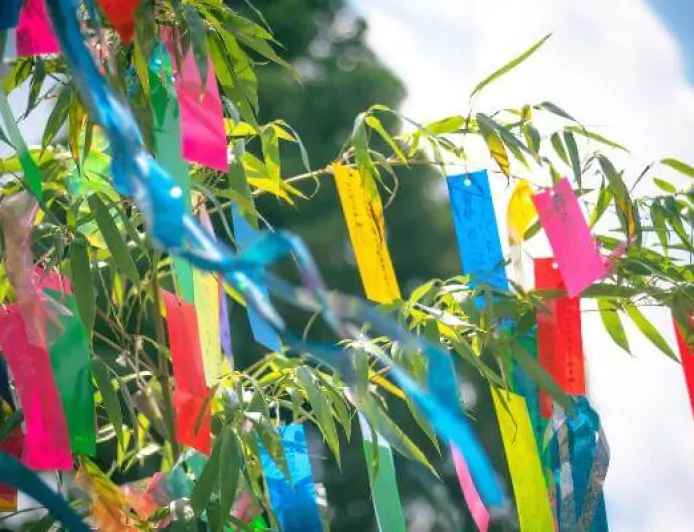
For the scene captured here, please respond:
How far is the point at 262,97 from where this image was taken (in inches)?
213

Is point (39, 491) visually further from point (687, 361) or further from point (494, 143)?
point (687, 361)

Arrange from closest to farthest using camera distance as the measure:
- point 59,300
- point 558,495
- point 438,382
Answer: point 438,382, point 59,300, point 558,495

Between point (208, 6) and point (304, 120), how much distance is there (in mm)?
4498

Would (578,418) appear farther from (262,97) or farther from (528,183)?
(262,97)

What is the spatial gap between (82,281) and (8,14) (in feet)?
0.97

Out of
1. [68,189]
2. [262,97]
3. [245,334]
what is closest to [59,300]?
[68,189]

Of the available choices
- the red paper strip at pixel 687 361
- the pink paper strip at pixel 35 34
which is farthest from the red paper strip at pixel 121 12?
the red paper strip at pixel 687 361

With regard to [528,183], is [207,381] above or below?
below

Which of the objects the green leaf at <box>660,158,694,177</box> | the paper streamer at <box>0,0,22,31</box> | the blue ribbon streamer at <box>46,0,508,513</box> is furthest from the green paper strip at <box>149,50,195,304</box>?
the green leaf at <box>660,158,694,177</box>

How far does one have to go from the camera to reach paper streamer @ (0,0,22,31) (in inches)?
29.4

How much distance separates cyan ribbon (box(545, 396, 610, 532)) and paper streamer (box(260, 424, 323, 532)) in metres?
0.23

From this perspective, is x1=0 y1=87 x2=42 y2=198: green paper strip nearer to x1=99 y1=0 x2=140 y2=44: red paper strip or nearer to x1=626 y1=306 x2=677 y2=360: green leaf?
x1=99 y1=0 x2=140 y2=44: red paper strip

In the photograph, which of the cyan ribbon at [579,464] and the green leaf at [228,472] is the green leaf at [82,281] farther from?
the cyan ribbon at [579,464]

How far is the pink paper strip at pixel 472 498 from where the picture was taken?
120cm
